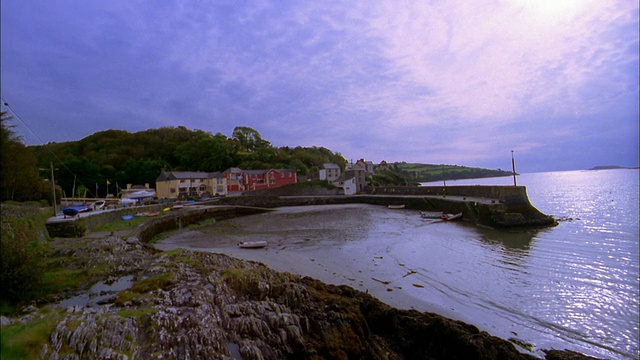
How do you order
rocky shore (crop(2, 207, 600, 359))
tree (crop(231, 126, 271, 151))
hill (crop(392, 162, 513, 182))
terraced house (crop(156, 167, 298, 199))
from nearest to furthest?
rocky shore (crop(2, 207, 600, 359))
terraced house (crop(156, 167, 298, 199))
tree (crop(231, 126, 271, 151))
hill (crop(392, 162, 513, 182))

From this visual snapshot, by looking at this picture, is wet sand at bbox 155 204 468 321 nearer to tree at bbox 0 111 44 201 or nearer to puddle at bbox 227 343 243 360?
puddle at bbox 227 343 243 360

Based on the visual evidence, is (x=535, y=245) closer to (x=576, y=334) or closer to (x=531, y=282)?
(x=531, y=282)

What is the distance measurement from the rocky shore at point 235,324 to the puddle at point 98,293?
0.18 ft

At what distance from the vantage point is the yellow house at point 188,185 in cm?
4397

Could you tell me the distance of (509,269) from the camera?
10.8 metres

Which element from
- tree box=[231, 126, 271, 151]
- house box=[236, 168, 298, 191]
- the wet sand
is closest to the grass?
the wet sand

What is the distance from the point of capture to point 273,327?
16.6ft

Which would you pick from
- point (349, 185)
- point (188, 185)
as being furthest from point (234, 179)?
point (349, 185)

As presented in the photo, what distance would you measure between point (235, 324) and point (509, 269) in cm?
1027

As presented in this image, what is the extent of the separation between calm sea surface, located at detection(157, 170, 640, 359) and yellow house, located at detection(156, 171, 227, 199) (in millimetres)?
27380

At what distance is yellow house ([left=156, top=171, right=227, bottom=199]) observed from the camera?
4397cm

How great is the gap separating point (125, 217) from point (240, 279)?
18.5m

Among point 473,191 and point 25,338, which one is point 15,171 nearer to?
point 25,338

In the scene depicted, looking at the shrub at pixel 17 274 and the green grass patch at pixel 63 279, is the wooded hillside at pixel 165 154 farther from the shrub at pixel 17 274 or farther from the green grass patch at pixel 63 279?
the shrub at pixel 17 274
